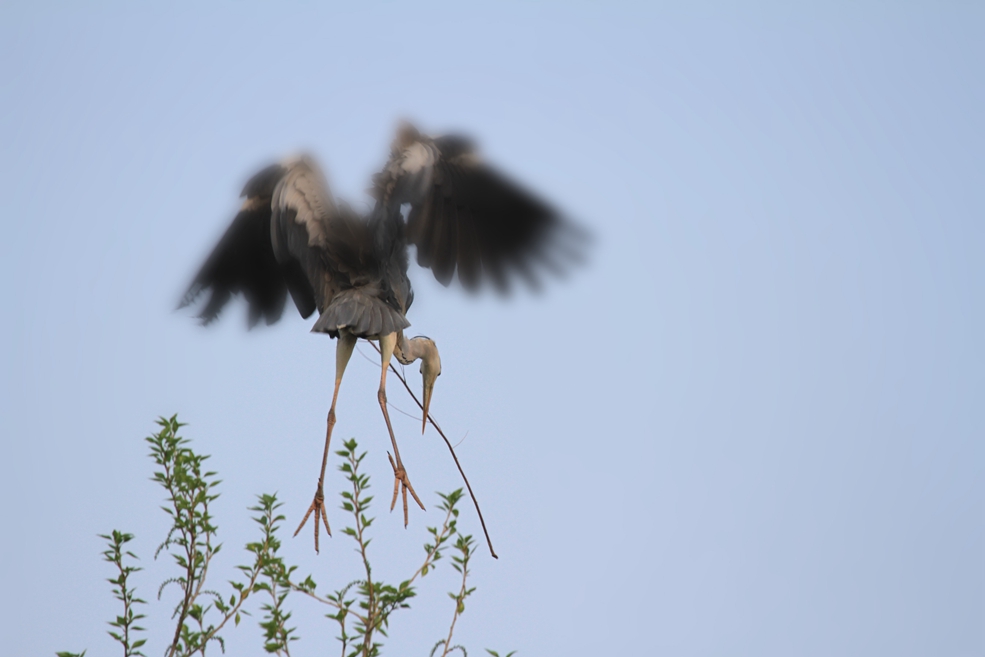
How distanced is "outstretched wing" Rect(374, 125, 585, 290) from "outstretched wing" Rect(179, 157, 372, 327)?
0.36 meters

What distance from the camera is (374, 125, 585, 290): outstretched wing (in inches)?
234

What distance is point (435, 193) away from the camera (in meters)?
6.08

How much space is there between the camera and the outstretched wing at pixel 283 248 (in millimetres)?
6133

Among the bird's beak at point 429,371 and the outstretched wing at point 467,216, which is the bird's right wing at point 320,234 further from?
the bird's beak at point 429,371

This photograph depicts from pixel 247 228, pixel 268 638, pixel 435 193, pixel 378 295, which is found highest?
pixel 247 228

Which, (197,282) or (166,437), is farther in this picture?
(197,282)

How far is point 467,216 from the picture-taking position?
6273 mm

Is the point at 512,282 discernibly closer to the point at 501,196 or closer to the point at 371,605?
the point at 501,196

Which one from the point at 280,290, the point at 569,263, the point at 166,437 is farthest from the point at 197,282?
the point at 166,437

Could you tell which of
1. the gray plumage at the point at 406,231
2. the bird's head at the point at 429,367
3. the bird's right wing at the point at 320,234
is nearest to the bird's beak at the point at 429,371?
the bird's head at the point at 429,367

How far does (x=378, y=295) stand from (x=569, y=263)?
108cm

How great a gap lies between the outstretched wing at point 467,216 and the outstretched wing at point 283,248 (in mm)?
359

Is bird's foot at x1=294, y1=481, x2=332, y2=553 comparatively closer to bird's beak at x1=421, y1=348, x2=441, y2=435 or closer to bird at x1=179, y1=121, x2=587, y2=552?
bird at x1=179, y1=121, x2=587, y2=552

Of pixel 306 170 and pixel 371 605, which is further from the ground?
pixel 306 170
